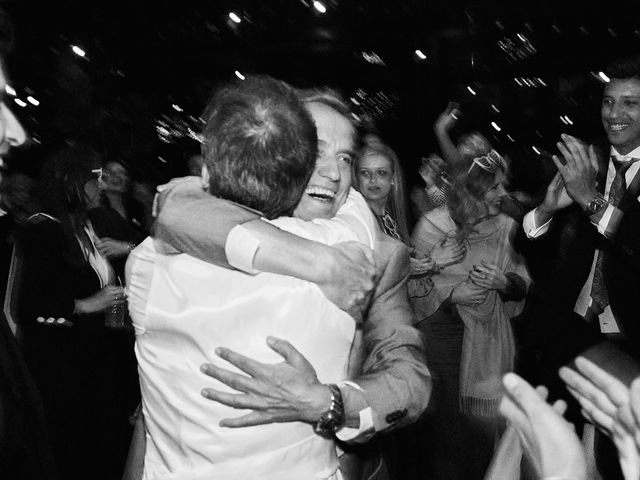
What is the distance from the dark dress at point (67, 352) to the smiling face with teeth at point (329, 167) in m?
2.30

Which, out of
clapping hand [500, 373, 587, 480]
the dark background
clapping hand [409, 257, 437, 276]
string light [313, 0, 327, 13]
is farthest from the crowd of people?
string light [313, 0, 327, 13]

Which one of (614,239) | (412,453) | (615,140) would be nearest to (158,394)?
(614,239)

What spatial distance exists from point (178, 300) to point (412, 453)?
3.22 metres

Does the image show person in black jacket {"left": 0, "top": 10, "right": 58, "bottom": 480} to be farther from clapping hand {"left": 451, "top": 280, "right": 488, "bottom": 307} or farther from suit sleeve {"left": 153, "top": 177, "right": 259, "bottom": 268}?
clapping hand {"left": 451, "top": 280, "right": 488, "bottom": 307}

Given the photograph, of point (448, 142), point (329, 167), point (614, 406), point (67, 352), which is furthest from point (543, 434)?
point (448, 142)

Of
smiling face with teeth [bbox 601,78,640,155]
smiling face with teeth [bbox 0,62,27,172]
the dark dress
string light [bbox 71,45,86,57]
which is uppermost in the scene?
smiling face with teeth [bbox 601,78,640,155]

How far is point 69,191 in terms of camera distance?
13.9 feet

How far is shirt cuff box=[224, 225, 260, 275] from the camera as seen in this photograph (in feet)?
4.91

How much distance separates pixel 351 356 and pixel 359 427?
9.4 inches

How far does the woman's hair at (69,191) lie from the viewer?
13.5 feet

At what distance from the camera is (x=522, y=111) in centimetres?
1045

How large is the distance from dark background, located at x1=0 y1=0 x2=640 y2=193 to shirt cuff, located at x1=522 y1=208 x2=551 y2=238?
16.0 feet

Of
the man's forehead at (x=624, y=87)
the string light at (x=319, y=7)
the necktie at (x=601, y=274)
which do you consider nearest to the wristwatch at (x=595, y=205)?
the necktie at (x=601, y=274)

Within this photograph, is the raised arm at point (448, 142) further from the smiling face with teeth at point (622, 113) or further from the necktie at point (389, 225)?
the smiling face with teeth at point (622, 113)
